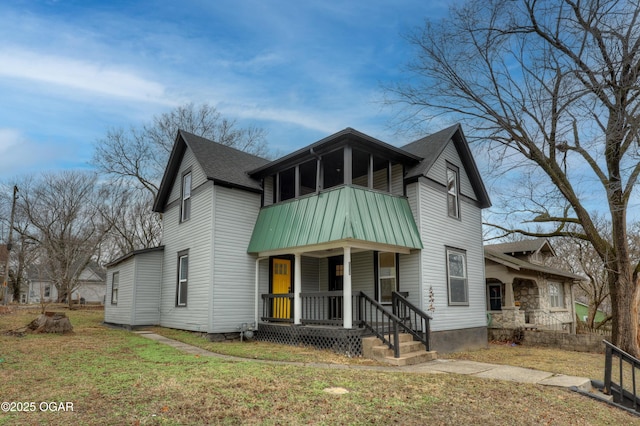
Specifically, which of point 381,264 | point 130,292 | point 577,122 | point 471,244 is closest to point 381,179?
point 381,264

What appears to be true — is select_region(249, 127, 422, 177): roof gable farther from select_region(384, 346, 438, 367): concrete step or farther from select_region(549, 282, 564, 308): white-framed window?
select_region(549, 282, 564, 308): white-framed window

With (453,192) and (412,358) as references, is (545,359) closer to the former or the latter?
(412,358)

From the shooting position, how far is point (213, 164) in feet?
43.8

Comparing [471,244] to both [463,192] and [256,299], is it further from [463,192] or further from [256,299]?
[256,299]

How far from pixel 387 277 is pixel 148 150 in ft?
67.7

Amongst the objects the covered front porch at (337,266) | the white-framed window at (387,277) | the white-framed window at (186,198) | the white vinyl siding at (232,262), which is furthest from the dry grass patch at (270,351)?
the white-framed window at (186,198)

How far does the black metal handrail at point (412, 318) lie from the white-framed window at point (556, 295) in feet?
40.9

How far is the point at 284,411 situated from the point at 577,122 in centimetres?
1219

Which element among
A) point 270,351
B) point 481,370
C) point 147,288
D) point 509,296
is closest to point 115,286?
point 147,288

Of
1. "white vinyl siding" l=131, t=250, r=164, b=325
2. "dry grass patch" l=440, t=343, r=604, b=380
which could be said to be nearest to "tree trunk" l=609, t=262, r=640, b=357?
"dry grass patch" l=440, t=343, r=604, b=380

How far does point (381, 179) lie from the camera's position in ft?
43.3

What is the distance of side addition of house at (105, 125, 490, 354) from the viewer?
10852mm

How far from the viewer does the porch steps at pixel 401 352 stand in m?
Answer: 9.38

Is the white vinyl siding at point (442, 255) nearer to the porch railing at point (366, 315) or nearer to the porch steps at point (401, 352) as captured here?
the porch railing at point (366, 315)
